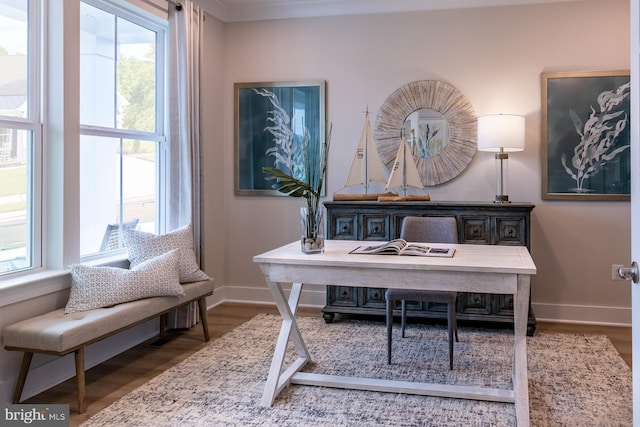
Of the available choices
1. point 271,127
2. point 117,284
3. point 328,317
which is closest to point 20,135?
point 117,284

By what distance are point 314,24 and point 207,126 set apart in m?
1.30

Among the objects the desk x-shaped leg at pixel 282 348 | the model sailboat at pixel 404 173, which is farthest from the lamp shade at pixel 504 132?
the desk x-shaped leg at pixel 282 348

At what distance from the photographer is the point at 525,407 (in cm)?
256

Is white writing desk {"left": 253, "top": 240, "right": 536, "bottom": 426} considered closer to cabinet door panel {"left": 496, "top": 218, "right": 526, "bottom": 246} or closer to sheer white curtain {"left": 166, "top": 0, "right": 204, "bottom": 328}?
cabinet door panel {"left": 496, "top": 218, "right": 526, "bottom": 246}

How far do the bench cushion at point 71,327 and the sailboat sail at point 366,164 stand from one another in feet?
6.70

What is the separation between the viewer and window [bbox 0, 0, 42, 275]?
299 centimetres

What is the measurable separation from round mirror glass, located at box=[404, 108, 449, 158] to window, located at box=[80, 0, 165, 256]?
79.5 inches

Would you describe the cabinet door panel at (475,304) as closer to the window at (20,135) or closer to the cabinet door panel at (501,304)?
the cabinet door panel at (501,304)

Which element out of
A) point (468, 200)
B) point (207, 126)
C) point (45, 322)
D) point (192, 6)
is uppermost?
point (192, 6)

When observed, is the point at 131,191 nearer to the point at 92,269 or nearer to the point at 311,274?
the point at 92,269

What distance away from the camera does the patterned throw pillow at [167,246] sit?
12.1 feet

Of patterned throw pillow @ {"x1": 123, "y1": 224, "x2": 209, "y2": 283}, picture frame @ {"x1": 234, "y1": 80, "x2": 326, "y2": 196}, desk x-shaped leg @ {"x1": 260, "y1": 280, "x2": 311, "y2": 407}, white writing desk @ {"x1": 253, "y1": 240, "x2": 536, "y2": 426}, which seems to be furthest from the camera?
picture frame @ {"x1": 234, "y1": 80, "x2": 326, "y2": 196}

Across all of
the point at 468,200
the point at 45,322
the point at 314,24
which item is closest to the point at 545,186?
the point at 468,200

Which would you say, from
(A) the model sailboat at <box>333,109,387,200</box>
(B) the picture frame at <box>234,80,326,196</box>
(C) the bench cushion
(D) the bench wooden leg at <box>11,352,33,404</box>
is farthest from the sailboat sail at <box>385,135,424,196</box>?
(D) the bench wooden leg at <box>11,352,33,404</box>
